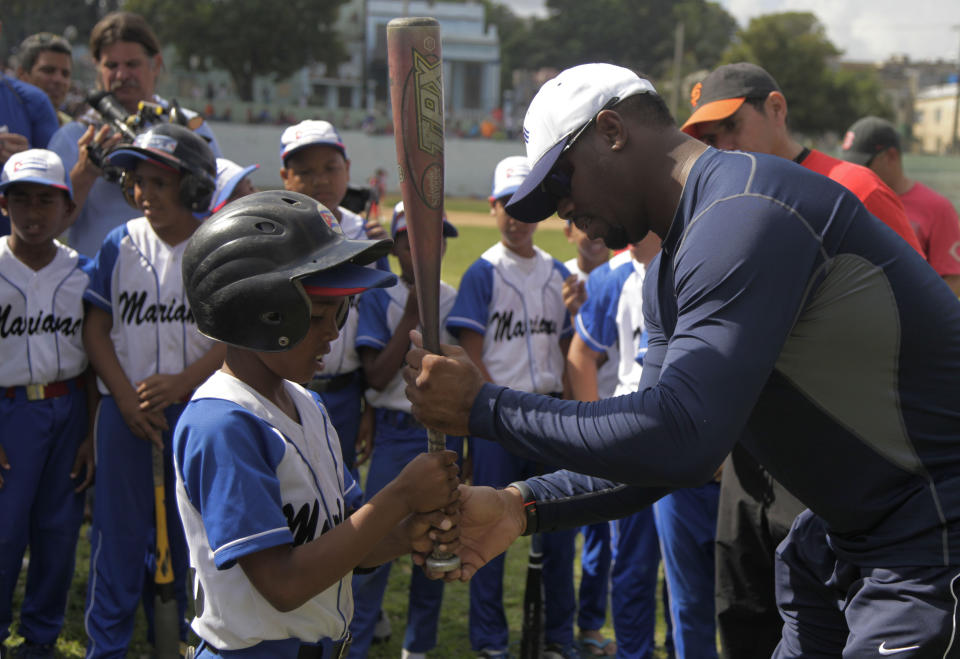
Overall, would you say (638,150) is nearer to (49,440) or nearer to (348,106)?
(49,440)

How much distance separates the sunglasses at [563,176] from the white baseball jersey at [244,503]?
92 centimetres

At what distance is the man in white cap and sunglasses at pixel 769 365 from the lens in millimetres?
1983

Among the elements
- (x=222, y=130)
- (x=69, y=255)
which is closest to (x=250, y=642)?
(x=69, y=255)

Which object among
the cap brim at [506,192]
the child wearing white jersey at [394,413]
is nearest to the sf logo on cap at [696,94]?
the cap brim at [506,192]

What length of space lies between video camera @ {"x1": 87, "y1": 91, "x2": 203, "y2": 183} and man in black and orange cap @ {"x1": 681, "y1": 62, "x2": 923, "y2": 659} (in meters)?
2.65

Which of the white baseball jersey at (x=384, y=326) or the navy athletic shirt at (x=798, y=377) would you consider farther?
the white baseball jersey at (x=384, y=326)

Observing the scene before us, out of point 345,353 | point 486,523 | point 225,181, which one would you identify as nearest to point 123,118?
point 225,181

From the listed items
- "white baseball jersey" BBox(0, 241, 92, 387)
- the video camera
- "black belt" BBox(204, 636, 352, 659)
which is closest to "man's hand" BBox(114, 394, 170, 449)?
"white baseball jersey" BBox(0, 241, 92, 387)

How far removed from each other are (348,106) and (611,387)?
62427 mm

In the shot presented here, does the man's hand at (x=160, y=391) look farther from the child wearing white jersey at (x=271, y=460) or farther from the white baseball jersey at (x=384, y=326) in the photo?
the child wearing white jersey at (x=271, y=460)

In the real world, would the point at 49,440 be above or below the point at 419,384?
below

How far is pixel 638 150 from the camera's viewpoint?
232 centimetres

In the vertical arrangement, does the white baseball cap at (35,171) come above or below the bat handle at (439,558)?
above

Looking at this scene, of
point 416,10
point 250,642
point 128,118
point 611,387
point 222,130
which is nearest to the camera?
point 250,642
